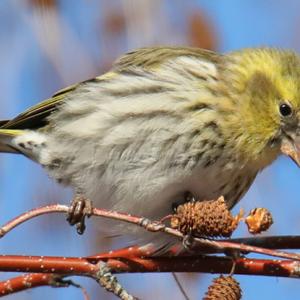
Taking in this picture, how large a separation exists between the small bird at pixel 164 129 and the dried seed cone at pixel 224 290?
0.96m

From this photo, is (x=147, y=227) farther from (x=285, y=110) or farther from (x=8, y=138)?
(x=8, y=138)

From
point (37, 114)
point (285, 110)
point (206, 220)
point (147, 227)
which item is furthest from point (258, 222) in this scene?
point (37, 114)

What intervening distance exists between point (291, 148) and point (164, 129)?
49 cm

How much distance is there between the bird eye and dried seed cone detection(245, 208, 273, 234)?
3.83ft

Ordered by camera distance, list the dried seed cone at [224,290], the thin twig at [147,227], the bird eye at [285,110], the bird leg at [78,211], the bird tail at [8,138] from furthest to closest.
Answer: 1. the bird tail at [8,138]
2. the bird eye at [285,110]
3. the bird leg at [78,211]
4. the dried seed cone at [224,290]
5. the thin twig at [147,227]

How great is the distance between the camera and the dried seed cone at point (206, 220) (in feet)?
5.84

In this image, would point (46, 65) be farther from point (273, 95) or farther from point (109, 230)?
point (273, 95)

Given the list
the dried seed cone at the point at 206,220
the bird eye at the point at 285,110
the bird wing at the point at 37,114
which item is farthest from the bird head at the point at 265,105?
the dried seed cone at the point at 206,220

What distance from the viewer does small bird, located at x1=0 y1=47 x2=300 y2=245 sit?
2752mm

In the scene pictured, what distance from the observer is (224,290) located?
5.67 feet

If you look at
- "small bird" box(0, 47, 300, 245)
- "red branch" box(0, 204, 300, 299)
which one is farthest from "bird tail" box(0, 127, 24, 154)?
"red branch" box(0, 204, 300, 299)

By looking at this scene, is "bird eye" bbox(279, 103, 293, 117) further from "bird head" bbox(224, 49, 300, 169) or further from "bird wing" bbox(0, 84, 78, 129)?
"bird wing" bbox(0, 84, 78, 129)

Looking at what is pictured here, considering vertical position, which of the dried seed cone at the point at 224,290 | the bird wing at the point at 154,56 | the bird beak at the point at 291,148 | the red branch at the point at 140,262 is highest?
the bird wing at the point at 154,56

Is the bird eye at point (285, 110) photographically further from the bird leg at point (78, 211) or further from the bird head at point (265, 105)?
the bird leg at point (78, 211)
